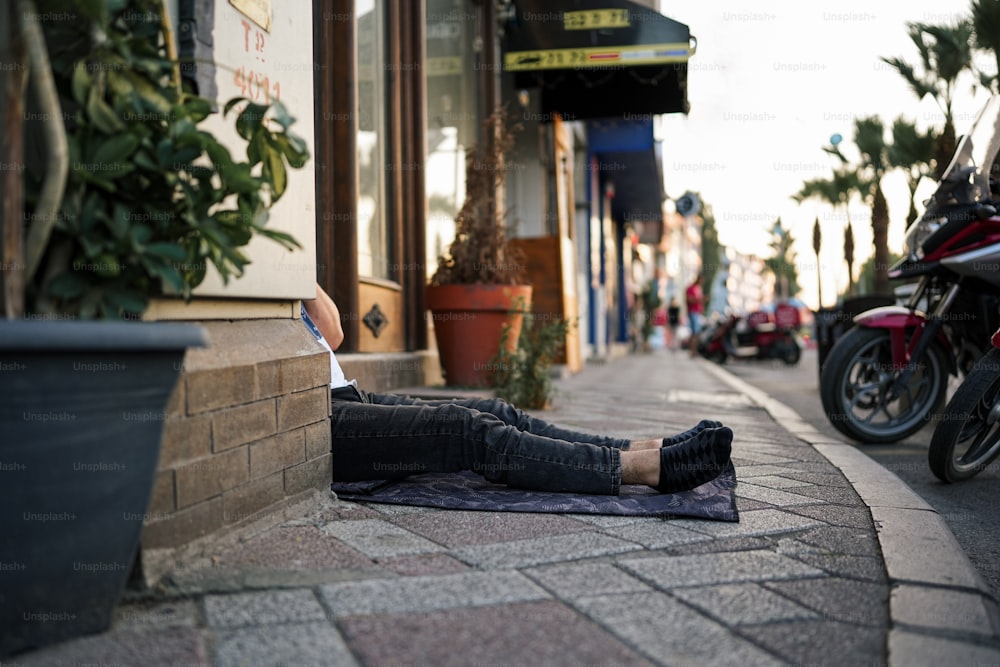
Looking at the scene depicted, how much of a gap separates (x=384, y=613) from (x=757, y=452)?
2.62 metres

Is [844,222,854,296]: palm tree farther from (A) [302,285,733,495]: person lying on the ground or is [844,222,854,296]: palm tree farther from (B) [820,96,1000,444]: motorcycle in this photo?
(A) [302,285,733,495]: person lying on the ground

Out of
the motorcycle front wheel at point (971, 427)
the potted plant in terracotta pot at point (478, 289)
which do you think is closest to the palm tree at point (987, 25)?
the potted plant in terracotta pot at point (478, 289)

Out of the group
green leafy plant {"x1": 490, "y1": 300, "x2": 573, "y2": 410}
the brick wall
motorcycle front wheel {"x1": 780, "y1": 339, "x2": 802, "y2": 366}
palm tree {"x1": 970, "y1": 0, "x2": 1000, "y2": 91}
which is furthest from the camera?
motorcycle front wheel {"x1": 780, "y1": 339, "x2": 802, "y2": 366}

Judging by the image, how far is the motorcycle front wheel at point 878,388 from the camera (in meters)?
4.30

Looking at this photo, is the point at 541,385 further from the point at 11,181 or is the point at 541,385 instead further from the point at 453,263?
the point at 11,181

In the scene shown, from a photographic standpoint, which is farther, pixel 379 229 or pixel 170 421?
pixel 379 229

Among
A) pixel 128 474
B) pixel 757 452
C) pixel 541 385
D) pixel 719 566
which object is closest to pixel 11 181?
pixel 128 474

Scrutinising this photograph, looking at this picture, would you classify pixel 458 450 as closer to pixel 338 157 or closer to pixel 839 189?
pixel 338 157

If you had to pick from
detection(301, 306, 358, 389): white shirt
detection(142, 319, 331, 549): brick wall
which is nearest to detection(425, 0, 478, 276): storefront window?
detection(301, 306, 358, 389): white shirt

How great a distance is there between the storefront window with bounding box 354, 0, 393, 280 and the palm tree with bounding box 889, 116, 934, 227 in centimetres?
1531

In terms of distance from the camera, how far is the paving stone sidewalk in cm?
148

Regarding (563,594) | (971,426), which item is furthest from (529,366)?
(563,594)

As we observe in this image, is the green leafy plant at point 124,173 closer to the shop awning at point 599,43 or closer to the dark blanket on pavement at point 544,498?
the dark blanket on pavement at point 544,498

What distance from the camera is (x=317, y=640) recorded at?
59.1 inches
